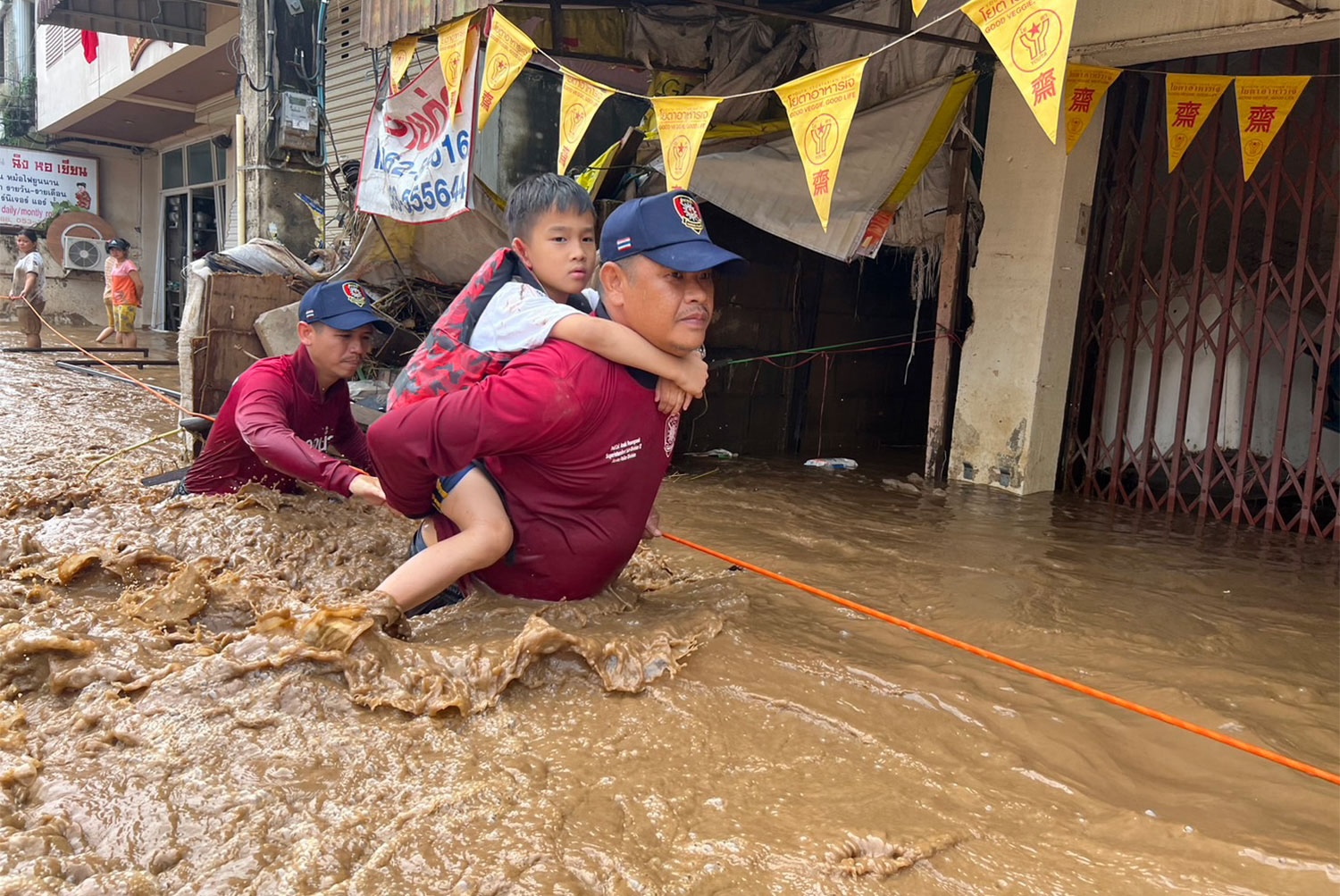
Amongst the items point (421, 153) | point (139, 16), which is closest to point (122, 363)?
point (421, 153)

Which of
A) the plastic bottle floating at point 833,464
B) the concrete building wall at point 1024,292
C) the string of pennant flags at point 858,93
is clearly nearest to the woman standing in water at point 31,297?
the string of pennant flags at point 858,93

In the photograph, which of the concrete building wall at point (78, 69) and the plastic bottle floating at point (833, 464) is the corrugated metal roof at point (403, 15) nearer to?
the plastic bottle floating at point (833, 464)

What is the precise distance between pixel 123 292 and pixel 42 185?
33.4ft

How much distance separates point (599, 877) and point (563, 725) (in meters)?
0.58

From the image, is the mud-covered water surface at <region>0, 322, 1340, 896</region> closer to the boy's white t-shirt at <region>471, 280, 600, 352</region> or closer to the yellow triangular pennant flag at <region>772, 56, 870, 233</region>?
the boy's white t-shirt at <region>471, 280, 600, 352</region>

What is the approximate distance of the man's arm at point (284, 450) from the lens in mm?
3699

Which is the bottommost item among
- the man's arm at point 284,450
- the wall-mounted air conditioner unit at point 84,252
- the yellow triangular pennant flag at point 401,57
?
the man's arm at point 284,450

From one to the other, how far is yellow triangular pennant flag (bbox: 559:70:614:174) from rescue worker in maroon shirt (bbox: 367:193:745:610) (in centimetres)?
365

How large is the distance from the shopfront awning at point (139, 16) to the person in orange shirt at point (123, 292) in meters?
3.20

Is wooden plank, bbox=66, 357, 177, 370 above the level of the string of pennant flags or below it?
below

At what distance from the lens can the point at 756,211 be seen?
21.9ft

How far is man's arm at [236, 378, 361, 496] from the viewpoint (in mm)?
3699

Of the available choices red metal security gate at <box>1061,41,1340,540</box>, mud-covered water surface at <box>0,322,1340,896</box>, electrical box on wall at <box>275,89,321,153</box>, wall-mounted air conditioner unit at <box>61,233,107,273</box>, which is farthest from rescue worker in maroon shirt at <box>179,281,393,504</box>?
wall-mounted air conditioner unit at <box>61,233,107,273</box>

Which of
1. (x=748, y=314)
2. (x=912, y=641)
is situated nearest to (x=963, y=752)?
(x=912, y=641)
